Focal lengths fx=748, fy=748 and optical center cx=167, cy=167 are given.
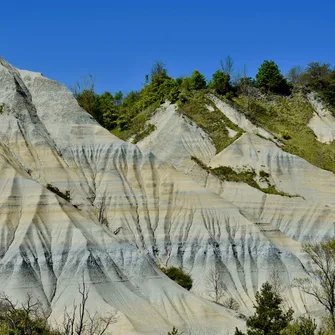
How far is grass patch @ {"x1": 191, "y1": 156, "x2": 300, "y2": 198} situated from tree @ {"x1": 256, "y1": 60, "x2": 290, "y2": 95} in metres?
33.8

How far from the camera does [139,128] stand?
106 metres

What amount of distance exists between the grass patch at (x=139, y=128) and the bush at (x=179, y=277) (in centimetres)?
3631

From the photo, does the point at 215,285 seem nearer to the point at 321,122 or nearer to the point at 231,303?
the point at 231,303

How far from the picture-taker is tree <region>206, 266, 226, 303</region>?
67.6 metres

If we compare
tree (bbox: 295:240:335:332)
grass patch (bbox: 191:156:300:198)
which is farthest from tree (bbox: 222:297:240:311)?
grass patch (bbox: 191:156:300:198)

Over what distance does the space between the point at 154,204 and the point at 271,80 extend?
52524 mm

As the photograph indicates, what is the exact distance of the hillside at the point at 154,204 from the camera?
57969 mm

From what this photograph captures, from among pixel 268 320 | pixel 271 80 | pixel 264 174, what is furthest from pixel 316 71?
pixel 268 320

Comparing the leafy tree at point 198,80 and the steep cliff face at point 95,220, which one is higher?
the leafy tree at point 198,80

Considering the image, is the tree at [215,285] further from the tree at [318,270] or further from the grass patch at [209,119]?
the grass patch at [209,119]

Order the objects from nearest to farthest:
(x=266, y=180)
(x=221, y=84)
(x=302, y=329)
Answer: (x=302, y=329) < (x=266, y=180) < (x=221, y=84)

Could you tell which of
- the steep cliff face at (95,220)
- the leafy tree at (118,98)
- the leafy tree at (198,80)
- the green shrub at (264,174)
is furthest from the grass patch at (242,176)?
the leafy tree at (118,98)

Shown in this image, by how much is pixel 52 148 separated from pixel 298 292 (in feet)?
94.8

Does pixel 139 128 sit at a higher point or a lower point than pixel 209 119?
lower
